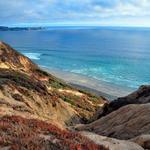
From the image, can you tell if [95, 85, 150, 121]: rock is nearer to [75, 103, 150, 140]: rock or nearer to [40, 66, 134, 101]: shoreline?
[75, 103, 150, 140]: rock

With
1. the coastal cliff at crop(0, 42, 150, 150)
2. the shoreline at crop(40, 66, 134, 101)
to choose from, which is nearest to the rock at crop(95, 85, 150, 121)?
the coastal cliff at crop(0, 42, 150, 150)

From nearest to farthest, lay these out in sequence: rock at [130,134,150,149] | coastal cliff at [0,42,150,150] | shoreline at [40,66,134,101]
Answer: coastal cliff at [0,42,150,150], rock at [130,134,150,149], shoreline at [40,66,134,101]

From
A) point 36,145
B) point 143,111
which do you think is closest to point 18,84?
point 143,111

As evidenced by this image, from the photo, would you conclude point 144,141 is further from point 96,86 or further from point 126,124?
point 96,86

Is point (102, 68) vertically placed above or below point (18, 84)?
below

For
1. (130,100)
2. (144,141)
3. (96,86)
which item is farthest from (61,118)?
(96,86)

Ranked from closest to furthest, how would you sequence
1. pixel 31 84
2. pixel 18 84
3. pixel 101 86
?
pixel 18 84 → pixel 31 84 → pixel 101 86

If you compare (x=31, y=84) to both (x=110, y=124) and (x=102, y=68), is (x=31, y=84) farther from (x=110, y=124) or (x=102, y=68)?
(x=102, y=68)
